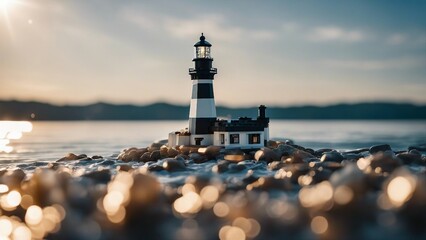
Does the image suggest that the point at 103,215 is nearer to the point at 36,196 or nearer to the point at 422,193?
the point at 36,196

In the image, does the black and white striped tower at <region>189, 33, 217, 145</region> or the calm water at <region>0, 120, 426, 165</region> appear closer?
the black and white striped tower at <region>189, 33, 217, 145</region>

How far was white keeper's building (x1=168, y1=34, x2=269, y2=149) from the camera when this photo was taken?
30.3 meters

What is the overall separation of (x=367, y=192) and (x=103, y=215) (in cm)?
709

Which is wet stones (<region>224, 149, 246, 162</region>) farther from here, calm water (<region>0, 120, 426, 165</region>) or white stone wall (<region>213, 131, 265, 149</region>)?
calm water (<region>0, 120, 426, 165</region>)

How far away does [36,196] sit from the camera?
53.9 ft

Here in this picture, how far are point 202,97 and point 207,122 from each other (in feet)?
4.69

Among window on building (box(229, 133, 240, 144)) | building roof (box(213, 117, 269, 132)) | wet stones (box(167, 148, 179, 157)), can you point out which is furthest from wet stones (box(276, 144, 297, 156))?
wet stones (box(167, 148, 179, 157))

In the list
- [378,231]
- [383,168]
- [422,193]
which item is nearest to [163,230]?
[378,231]

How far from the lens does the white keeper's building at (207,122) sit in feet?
99.6

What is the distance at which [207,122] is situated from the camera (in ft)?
102

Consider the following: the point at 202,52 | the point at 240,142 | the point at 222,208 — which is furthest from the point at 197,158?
the point at 222,208

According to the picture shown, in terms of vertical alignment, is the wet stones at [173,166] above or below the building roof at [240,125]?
below

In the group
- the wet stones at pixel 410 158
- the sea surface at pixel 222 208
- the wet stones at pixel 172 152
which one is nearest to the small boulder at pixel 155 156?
the wet stones at pixel 172 152

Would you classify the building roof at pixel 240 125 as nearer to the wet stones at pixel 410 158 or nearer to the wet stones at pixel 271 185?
the wet stones at pixel 410 158
